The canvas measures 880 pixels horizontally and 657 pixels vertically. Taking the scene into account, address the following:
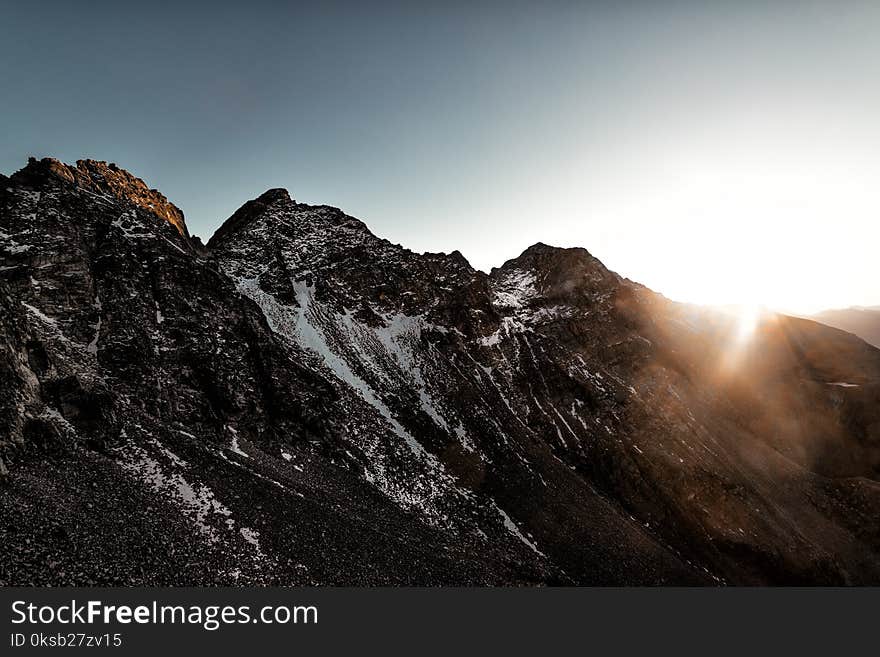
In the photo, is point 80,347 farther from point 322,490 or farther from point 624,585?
point 624,585

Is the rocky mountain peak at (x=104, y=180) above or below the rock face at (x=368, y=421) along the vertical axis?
above

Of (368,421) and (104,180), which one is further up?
(104,180)

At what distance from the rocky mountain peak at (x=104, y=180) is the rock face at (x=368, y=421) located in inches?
19.8

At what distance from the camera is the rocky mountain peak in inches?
2002

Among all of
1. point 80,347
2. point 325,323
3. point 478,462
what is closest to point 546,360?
point 478,462

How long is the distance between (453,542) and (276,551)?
16980mm

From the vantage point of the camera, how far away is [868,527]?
58031 millimetres

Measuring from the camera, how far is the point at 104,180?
64062mm

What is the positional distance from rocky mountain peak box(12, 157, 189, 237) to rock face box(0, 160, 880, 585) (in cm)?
50

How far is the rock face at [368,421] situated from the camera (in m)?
26.8

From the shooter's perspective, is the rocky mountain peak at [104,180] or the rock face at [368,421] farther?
the rocky mountain peak at [104,180]

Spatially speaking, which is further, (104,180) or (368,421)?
(104,180)

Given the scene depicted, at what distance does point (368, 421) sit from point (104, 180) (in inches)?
2430

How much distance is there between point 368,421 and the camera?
49000 millimetres
